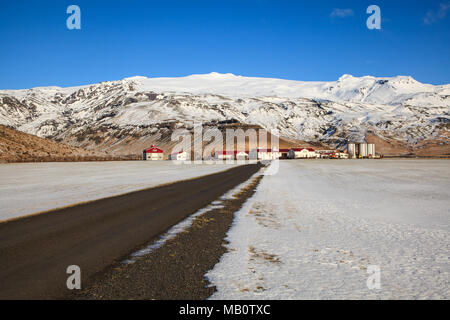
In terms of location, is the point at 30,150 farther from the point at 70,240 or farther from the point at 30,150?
the point at 70,240

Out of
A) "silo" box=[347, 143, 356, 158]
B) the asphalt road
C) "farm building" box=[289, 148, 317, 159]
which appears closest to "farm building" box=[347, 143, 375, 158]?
"silo" box=[347, 143, 356, 158]

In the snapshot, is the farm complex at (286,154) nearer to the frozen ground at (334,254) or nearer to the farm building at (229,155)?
the farm building at (229,155)

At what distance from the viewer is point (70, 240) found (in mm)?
8633

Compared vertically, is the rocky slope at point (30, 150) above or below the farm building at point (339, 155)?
above

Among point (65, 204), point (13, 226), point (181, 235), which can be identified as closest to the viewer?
point (181, 235)

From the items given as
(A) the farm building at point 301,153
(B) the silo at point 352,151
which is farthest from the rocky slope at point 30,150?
(B) the silo at point 352,151

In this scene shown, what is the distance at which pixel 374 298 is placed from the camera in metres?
5.29

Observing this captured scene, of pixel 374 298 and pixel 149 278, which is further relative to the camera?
pixel 149 278

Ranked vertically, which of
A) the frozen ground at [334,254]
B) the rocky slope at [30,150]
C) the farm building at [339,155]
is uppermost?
the rocky slope at [30,150]

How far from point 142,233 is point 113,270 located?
3.21m

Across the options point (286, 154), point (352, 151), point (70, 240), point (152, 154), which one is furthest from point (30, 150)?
point (352, 151)

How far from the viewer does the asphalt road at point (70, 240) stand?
583 centimetres
